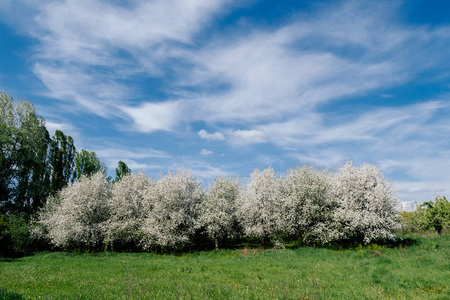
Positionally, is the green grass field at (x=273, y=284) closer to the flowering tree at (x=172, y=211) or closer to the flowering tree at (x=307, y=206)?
the flowering tree at (x=307, y=206)

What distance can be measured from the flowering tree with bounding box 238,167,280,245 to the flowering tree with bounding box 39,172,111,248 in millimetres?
24129

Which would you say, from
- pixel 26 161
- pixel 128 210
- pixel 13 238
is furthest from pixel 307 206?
pixel 26 161

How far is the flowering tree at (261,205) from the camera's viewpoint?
40.9 meters

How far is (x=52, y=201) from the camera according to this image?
51938mm

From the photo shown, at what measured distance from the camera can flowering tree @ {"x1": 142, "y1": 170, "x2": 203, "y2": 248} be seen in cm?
3972

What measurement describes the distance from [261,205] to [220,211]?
267 inches

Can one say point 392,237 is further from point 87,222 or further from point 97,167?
point 97,167

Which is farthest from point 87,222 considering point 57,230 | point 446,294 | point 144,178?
point 446,294

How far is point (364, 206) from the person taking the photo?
1496 inches

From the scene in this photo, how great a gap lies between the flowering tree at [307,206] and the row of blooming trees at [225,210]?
14cm

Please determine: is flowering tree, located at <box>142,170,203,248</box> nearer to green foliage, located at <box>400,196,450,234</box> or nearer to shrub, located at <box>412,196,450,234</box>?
green foliage, located at <box>400,196,450,234</box>

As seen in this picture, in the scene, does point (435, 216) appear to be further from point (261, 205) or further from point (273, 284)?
point (273, 284)

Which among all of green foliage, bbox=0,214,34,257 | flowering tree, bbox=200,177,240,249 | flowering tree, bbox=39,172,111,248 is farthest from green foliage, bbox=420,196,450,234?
green foliage, bbox=0,214,34,257

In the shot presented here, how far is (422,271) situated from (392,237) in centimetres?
2119
